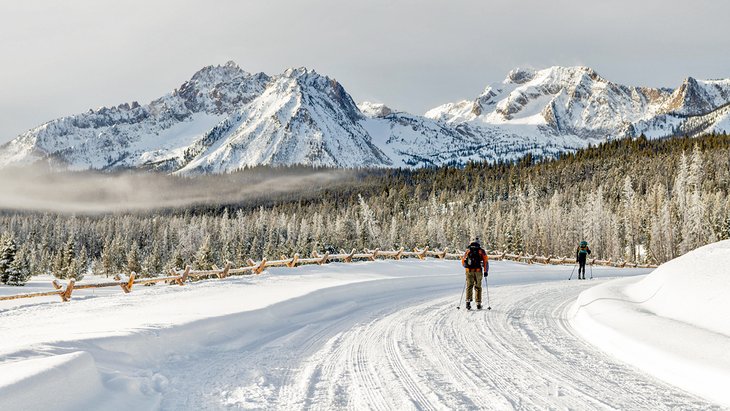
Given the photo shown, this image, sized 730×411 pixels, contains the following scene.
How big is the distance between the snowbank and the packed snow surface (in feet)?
0.99

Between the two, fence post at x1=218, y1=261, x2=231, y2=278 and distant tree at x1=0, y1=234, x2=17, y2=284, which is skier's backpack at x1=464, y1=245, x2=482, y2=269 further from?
distant tree at x1=0, y1=234, x2=17, y2=284

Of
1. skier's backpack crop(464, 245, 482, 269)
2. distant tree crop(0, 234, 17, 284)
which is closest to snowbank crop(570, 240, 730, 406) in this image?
skier's backpack crop(464, 245, 482, 269)

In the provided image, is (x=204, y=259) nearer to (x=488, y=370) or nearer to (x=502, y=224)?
(x=488, y=370)

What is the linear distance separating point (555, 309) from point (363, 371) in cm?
896

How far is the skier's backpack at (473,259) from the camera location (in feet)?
45.4

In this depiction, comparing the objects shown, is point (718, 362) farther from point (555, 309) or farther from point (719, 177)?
point (719, 177)

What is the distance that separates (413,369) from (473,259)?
7.11 metres

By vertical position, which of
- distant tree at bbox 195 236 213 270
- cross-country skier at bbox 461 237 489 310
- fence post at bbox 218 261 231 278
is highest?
cross-country skier at bbox 461 237 489 310

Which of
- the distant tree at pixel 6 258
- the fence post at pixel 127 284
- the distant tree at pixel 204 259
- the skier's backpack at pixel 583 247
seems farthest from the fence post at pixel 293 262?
the distant tree at pixel 6 258

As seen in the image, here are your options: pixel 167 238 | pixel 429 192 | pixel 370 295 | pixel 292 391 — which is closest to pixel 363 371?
pixel 292 391

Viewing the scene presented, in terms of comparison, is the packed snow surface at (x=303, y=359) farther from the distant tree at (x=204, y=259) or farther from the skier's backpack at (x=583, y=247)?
the distant tree at (x=204, y=259)

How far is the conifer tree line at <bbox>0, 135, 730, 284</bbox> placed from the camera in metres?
74.5

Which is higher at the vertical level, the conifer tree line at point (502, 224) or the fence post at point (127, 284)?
the conifer tree line at point (502, 224)

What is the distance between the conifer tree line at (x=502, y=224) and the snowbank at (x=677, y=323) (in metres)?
52.9
